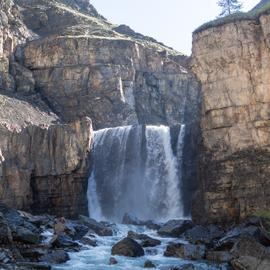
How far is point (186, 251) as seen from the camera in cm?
3095

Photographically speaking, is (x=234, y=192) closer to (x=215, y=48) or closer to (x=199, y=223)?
(x=199, y=223)

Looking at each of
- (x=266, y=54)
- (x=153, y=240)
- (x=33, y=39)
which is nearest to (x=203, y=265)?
(x=153, y=240)

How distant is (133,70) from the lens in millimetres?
79438

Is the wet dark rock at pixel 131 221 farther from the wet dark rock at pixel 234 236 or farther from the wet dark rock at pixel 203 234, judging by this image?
the wet dark rock at pixel 234 236

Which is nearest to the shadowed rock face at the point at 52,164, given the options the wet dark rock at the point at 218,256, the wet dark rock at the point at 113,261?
the wet dark rock at the point at 113,261

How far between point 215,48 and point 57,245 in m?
20.8

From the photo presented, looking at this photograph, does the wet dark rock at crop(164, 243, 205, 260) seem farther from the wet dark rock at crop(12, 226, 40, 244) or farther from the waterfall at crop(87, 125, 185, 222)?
the waterfall at crop(87, 125, 185, 222)

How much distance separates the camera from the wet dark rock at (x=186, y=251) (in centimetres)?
3048

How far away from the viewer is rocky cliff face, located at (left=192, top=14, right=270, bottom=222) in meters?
39.7

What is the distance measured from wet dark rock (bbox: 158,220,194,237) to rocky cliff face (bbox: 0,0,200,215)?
1124cm

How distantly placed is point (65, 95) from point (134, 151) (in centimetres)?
2188

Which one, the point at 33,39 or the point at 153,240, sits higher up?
the point at 33,39

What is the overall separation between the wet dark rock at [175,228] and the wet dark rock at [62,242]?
8.34 metres

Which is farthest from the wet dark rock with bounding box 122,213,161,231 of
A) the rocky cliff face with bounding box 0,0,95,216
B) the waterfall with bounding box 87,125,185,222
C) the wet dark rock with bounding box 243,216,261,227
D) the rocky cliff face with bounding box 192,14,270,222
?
the wet dark rock with bounding box 243,216,261,227
